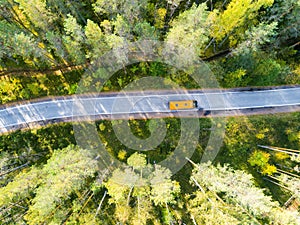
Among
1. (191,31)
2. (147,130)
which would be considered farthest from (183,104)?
(191,31)

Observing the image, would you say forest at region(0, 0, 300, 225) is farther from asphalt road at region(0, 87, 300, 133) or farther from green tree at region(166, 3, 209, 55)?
asphalt road at region(0, 87, 300, 133)

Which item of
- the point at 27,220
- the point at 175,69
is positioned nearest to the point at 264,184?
the point at 175,69

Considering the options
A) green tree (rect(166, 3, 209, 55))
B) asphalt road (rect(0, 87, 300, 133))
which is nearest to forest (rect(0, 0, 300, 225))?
green tree (rect(166, 3, 209, 55))

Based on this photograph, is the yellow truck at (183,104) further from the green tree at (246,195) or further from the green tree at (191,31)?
the green tree at (246,195)

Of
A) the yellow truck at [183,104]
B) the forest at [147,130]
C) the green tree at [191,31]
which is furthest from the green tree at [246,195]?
the green tree at [191,31]

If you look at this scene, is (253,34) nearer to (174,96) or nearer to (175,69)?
(175,69)

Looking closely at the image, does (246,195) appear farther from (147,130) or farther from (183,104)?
(147,130)
